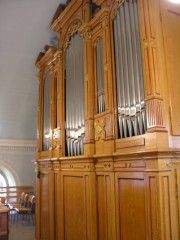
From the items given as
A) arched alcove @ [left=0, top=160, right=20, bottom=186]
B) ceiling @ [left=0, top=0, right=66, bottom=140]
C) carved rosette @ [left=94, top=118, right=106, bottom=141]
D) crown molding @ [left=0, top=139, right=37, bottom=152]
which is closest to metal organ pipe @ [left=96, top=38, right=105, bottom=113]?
carved rosette @ [left=94, top=118, right=106, bottom=141]

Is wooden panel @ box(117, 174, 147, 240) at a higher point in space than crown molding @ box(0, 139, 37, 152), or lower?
lower

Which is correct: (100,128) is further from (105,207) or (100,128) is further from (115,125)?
(105,207)

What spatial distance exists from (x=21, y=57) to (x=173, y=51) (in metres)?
5.34

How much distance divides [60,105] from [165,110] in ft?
9.27

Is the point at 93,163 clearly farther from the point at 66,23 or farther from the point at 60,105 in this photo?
the point at 66,23

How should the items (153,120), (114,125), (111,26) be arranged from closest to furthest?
(153,120) → (114,125) → (111,26)

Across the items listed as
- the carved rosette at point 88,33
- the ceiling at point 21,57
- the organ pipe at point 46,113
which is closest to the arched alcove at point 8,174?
the ceiling at point 21,57

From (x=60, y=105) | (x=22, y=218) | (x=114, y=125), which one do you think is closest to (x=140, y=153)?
(x=114, y=125)

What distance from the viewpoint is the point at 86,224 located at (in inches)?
181

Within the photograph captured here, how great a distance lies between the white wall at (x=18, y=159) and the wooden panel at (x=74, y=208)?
16.2ft

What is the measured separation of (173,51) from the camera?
12.4 feet

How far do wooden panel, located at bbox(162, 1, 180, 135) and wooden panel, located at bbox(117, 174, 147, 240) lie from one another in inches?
34.9

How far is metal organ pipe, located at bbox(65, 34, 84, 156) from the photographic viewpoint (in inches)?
204

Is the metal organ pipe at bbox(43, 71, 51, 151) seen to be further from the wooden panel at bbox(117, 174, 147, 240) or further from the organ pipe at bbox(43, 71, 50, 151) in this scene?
the wooden panel at bbox(117, 174, 147, 240)
